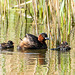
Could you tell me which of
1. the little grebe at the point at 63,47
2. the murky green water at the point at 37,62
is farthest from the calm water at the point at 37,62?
the little grebe at the point at 63,47

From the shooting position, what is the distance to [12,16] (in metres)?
15.3

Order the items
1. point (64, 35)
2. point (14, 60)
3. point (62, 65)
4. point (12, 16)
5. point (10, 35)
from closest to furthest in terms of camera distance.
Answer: point (62, 65), point (14, 60), point (64, 35), point (10, 35), point (12, 16)

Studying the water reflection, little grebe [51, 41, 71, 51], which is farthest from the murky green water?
little grebe [51, 41, 71, 51]

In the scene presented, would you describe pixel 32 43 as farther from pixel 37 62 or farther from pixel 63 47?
pixel 37 62

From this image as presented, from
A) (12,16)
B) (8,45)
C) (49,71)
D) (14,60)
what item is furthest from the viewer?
(12,16)

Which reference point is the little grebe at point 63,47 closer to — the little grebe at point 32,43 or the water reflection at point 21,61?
the water reflection at point 21,61

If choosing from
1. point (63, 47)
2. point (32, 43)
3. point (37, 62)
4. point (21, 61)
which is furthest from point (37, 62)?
point (32, 43)

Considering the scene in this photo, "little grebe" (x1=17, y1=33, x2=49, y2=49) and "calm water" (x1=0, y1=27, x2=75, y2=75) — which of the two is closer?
"calm water" (x1=0, y1=27, x2=75, y2=75)

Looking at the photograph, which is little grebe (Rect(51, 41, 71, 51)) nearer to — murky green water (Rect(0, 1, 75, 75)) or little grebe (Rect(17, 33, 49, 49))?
murky green water (Rect(0, 1, 75, 75))

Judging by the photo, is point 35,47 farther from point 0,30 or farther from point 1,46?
point 0,30

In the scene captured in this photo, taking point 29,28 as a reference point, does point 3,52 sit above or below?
below

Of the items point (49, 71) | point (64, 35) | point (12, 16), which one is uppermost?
point (12, 16)

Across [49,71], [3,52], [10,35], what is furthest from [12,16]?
[49,71]

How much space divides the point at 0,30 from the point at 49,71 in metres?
5.71
